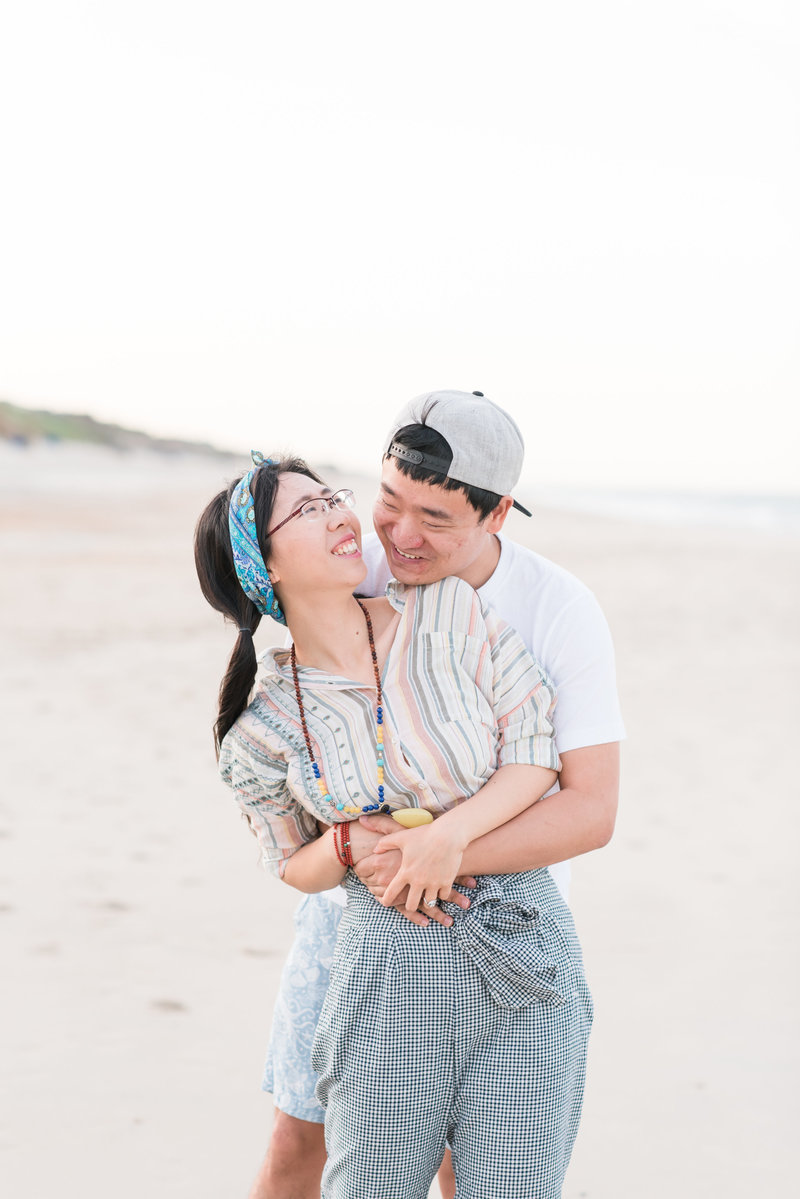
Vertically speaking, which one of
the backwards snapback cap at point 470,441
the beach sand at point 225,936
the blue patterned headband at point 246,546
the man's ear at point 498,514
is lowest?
the beach sand at point 225,936

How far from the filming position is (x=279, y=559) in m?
2.23

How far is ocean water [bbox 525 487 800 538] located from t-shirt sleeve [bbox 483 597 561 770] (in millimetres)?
29892

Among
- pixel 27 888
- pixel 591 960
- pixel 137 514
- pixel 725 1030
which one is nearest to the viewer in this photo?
pixel 725 1030

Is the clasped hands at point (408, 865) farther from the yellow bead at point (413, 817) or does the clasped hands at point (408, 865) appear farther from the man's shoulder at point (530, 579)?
the man's shoulder at point (530, 579)

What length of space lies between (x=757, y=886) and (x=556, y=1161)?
12.6 feet

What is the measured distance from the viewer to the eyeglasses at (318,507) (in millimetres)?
2225

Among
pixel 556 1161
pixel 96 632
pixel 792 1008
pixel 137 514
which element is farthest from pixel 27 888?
pixel 137 514

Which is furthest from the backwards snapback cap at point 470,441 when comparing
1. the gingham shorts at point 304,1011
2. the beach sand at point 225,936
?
the beach sand at point 225,936

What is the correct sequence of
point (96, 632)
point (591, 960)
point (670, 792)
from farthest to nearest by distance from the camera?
point (96, 632)
point (670, 792)
point (591, 960)

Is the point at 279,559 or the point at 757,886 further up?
the point at 279,559

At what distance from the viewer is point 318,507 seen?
2.25 metres

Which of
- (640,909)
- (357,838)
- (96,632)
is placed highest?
(357,838)

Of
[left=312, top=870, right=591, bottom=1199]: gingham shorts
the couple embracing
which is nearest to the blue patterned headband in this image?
the couple embracing

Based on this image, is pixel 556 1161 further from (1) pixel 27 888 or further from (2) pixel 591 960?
(1) pixel 27 888
